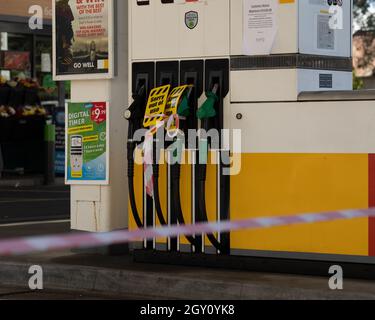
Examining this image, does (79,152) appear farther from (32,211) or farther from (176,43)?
(32,211)

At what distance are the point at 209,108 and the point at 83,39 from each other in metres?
1.85

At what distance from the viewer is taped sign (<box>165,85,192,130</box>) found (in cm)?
900

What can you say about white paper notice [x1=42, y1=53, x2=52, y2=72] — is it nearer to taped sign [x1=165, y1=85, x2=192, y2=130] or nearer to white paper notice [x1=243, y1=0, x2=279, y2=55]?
taped sign [x1=165, y1=85, x2=192, y2=130]

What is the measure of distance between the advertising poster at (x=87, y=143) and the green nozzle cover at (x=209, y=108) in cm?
131

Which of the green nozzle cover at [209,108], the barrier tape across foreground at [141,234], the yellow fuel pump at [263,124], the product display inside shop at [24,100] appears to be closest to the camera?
the barrier tape across foreground at [141,234]

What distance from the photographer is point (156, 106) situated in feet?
30.2

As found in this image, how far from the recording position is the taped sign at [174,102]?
354 inches

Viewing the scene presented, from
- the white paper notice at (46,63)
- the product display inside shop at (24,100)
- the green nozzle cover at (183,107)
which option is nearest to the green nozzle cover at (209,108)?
the green nozzle cover at (183,107)

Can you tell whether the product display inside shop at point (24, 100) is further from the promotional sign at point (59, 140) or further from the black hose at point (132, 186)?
the black hose at point (132, 186)

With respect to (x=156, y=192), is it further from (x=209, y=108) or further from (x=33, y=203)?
(x=33, y=203)

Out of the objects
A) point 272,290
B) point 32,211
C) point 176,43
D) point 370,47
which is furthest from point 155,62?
point 370,47

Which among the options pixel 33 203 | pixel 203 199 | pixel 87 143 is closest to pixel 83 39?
pixel 87 143

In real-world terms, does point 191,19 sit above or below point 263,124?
above
